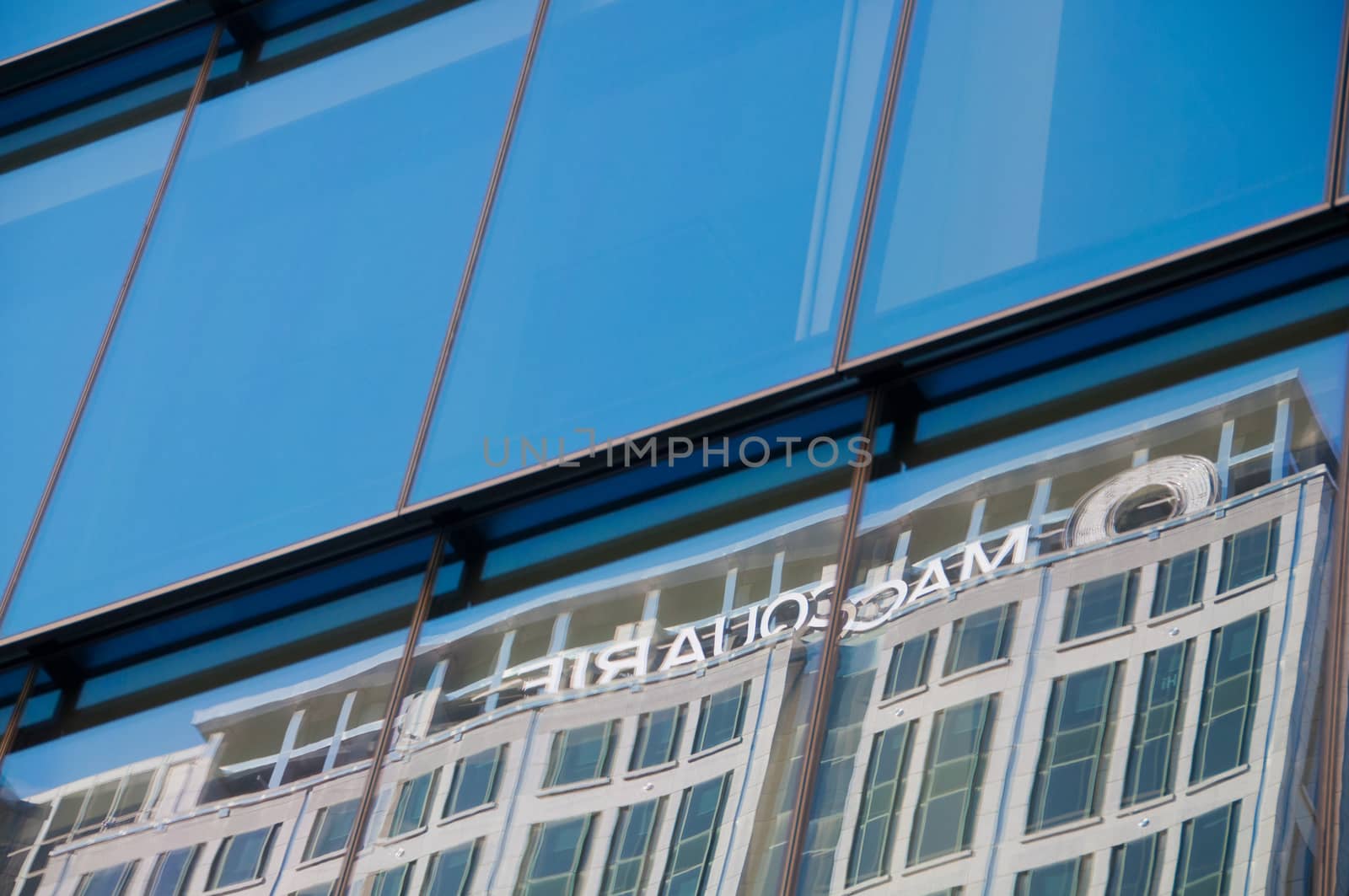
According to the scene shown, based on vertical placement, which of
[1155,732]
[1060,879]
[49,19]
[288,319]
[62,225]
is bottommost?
[1060,879]

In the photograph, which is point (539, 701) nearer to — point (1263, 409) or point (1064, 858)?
point (1064, 858)

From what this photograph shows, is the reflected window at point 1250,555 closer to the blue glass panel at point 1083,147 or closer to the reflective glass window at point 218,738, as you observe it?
the blue glass panel at point 1083,147

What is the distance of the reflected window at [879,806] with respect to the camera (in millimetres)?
7367

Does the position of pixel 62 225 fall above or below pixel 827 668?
above

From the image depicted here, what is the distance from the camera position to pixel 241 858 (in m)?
9.23

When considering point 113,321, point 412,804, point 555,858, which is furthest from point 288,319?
point 555,858

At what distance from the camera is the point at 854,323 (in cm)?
923

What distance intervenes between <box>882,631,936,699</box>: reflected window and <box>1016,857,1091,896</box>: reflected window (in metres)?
1.07

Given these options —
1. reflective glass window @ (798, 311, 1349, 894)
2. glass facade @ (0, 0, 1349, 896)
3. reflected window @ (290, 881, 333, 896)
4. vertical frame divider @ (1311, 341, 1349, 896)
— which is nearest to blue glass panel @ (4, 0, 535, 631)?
glass facade @ (0, 0, 1349, 896)

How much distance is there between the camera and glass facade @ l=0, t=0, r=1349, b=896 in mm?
7488

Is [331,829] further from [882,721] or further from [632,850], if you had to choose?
[882,721]

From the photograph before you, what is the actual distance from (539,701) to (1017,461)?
2.63m

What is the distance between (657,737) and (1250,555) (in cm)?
283

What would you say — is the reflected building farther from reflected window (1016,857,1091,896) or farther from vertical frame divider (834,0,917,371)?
vertical frame divider (834,0,917,371)
